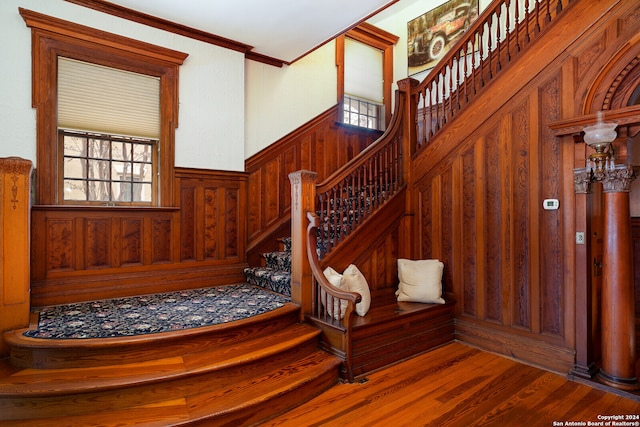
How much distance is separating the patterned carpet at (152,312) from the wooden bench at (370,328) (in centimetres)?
52

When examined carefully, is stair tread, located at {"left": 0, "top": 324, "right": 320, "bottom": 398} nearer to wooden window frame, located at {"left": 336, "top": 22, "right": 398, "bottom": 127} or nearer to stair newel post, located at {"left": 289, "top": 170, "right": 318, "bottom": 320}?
stair newel post, located at {"left": 289, "top": 170, "right": 318, "bottom": 320}

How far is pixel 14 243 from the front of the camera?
250cm

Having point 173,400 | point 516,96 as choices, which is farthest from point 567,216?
point 173,400

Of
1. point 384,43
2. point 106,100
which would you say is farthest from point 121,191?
point 384,43

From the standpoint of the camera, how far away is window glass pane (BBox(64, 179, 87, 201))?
3523 mm

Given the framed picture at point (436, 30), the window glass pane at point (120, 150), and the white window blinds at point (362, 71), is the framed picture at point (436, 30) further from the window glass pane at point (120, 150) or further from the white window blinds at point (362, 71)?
the window glass pane at point (120, 150)

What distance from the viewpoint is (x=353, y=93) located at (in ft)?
19.9

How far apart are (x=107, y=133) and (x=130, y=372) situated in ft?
8.23

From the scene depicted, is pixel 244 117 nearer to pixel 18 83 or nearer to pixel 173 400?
pixel 18 83

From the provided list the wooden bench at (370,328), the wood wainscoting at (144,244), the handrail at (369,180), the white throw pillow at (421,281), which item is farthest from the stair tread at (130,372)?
the white throw pillow at (421,281)

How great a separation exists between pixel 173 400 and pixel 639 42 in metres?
4.22

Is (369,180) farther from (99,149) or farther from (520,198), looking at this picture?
(99,149)

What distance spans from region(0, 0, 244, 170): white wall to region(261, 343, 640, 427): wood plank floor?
9.70 ft

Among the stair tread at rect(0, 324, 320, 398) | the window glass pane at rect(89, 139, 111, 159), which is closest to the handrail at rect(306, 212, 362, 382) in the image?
the stair tread at rect(0, 324, 320, 398)
